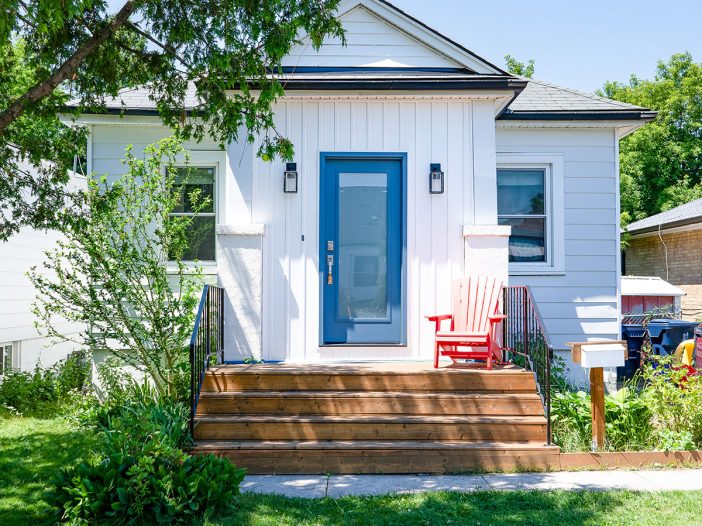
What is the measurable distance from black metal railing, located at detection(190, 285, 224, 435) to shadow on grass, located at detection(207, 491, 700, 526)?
123 centimetres

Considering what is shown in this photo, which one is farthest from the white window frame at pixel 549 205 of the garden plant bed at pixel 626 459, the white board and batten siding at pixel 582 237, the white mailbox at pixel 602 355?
the garden plant bed at pixel 626 459

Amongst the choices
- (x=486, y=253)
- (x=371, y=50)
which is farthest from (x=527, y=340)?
(x=371, y=50)

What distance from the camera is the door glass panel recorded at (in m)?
6.71

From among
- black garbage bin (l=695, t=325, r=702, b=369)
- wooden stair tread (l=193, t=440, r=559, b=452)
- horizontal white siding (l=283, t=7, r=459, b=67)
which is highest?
horizontal white siding (l=283, t=7, r=459, b=67)

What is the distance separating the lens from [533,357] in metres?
5.98

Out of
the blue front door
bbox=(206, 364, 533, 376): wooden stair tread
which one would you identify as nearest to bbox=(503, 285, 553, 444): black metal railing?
bbox=(206, 364, 533, 376): wooden stair tread

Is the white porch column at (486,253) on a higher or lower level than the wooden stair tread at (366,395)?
higher

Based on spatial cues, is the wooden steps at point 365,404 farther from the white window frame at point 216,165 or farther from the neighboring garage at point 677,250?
the neighboring garage at point 677,250

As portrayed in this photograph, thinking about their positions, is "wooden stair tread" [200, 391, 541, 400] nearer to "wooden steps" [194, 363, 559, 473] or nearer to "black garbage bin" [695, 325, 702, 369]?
"wooden steps" [194, 363, 559, 473]

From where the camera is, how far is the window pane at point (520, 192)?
838 cm

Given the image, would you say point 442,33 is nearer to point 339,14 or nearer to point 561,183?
point 339,14

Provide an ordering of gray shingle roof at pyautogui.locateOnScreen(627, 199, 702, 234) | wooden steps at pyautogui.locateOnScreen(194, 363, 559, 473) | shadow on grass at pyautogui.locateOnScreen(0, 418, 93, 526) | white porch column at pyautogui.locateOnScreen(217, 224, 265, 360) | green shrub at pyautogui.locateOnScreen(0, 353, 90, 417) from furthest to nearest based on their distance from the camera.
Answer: gray shingle roof at pyautogui.locateOnScreen(627, 199, 702, 234), green shrub at pyautogui.locateOnScreen(0, 353, 90, 417), white porch column at pyautogui.locateOnScreen(217, 224, 265, 360), wooden steps at pyautogui.locateOnScreen(194, 363, 559, 473), shadow on grass at pyautogui.locateOnScreen(0, 418, 93, 526)

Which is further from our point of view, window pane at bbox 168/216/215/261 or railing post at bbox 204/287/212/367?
window pane at bbox 168/216/215/261

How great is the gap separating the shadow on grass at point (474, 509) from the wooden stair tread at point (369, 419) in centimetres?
95
